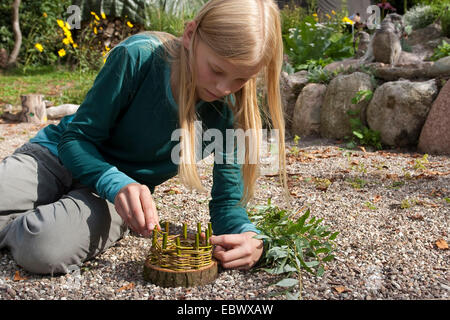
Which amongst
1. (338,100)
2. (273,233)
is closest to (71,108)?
(338,100)

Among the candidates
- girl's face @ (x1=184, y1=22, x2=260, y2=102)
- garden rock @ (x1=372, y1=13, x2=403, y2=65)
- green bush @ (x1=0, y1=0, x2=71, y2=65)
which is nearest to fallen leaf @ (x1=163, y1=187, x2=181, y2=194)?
girl's face @ (x1=184, y1=22, x2=260, y2=102)

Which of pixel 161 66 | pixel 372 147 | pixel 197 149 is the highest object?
pixel 161 66

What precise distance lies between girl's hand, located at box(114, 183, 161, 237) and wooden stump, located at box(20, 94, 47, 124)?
4.58m

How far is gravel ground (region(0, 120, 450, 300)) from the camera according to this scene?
5.29ft

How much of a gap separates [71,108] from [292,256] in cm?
480

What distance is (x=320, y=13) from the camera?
10.5 metres

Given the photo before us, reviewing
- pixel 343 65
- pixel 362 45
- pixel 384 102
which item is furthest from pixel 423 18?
pixel 384 102

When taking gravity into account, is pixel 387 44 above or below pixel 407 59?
above

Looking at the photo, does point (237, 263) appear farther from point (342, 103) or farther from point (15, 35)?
point (15, 35)

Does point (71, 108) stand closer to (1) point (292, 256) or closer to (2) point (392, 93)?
(2) point (392, 93)

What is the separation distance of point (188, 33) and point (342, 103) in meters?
3.23

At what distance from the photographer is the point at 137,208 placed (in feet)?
5.04

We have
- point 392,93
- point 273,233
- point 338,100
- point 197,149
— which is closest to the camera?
point 273,233

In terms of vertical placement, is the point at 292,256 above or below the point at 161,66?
below
